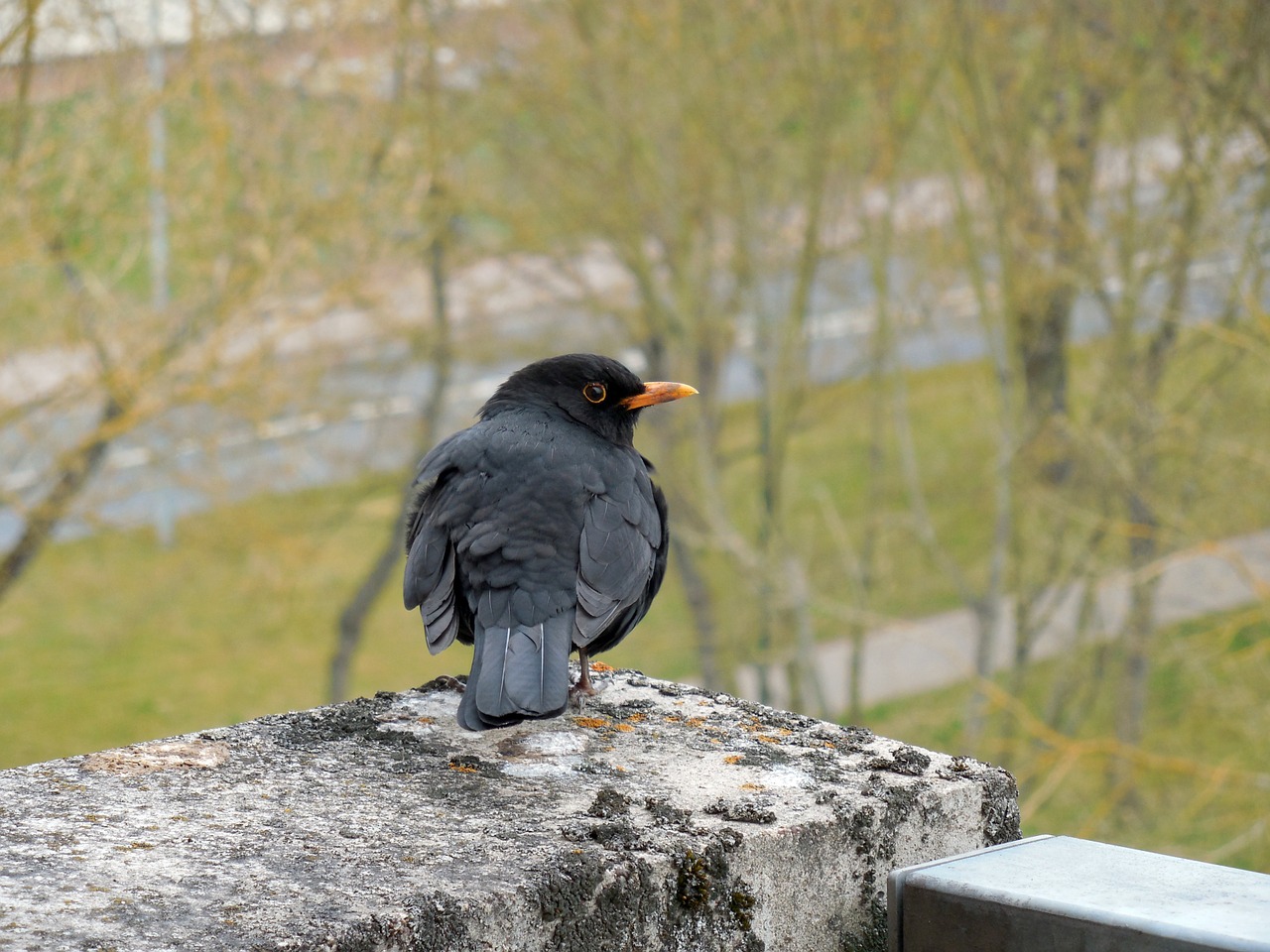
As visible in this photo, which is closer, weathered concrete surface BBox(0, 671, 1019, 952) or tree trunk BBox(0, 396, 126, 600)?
weathered concrete surface BBox(0, 671, 1019, 952)

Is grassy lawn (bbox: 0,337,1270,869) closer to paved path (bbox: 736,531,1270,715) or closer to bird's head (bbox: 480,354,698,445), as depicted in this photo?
paved path (bbox: 736,531,1270,715)

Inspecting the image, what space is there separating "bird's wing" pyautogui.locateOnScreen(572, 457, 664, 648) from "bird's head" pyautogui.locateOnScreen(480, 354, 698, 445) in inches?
9.2

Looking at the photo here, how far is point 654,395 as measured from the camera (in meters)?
2.97

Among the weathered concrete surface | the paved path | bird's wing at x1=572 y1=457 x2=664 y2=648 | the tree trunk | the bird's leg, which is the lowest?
the paved path

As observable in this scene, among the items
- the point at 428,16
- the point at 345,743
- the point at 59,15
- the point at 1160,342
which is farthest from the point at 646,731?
the point at 428,16

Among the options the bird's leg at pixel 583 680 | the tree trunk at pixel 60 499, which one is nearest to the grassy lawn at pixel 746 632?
the tree trunk at pixel 60 499

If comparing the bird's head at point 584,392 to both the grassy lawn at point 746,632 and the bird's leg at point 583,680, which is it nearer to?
the bird's leg at point 583,680

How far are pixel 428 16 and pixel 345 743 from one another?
8774 millimetres

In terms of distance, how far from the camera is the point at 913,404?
1261cm

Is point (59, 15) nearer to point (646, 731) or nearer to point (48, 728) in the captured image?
point (646, 731)

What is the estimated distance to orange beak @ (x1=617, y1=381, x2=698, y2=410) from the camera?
9.71 ft

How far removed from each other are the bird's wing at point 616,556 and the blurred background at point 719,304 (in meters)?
4.36

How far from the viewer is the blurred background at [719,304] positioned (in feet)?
24.6

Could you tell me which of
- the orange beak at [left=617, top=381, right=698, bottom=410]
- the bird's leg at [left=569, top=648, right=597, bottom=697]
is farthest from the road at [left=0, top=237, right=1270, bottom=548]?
the bird's leg at [left=569, top=648, right=597, bottom=697]
